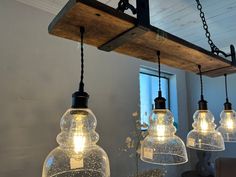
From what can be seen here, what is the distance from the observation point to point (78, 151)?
2.47ft

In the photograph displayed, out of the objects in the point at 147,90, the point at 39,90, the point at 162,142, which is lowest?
the point at 162,142

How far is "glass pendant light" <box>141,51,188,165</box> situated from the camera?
3.51 feet

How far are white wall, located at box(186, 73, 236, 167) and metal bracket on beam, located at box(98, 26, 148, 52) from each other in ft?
8.07

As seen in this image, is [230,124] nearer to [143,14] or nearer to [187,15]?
[187,15]

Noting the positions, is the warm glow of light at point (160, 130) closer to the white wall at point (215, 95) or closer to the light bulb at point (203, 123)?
the light bulb at point (203, 123)

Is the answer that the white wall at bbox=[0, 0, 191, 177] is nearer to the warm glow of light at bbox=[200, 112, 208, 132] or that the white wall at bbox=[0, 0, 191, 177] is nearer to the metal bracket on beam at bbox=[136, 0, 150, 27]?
the warm glow of light at bbox=[200, 112, 208, 132]

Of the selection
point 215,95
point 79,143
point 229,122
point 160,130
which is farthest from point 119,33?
point 215,95

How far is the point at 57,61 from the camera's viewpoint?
1775 mm

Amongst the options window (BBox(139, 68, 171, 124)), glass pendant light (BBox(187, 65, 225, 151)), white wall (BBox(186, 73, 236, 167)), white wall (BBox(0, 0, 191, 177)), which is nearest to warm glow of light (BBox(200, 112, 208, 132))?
glass pendant light (BBox(187, 65, 225, 151))

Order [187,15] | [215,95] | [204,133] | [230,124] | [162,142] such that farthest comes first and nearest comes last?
1. [215,95]
2. [187,15]
3. [230,124]
4. [204,133]
5. [162,142]

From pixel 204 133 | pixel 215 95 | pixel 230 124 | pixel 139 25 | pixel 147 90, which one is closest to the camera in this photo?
pixel 139 25

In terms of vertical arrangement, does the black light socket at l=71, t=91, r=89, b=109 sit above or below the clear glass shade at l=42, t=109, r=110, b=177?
above

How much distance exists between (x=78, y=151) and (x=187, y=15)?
1.55 m

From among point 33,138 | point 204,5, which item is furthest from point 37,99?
point 204,5
